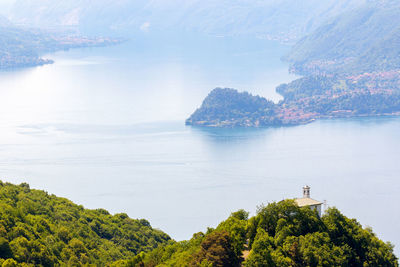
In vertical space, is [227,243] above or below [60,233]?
above

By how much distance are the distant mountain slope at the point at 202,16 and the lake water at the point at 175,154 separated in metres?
72.0

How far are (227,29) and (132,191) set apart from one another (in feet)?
411

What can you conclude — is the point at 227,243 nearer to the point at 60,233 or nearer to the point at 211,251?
the point at 211,251

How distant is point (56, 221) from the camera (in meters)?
25.6

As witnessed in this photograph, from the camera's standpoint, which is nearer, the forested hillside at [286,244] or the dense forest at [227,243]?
the forested hillside at [286,244]

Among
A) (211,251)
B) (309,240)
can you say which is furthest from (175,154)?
(211,251)

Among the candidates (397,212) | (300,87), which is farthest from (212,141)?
(300,87)

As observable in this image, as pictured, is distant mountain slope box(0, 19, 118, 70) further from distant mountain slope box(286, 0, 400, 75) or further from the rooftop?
the rooftop

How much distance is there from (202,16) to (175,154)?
130 meters

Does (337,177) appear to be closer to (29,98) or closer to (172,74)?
(29,98)

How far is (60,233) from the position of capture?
924 inches

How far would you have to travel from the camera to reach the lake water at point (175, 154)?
4088 cm

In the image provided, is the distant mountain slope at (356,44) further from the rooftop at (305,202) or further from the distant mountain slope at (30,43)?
the rooftop at (305,202)

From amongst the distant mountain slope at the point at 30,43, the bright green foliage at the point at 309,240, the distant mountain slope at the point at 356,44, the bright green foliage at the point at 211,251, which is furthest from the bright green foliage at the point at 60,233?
the distant mountain slope at the point at 30,43
